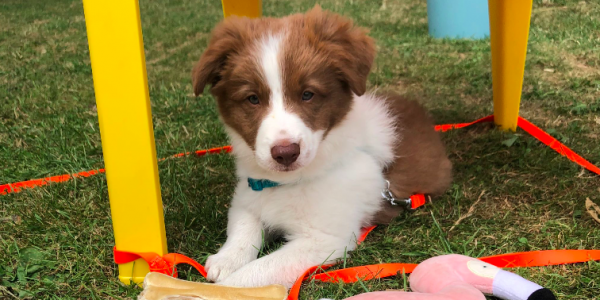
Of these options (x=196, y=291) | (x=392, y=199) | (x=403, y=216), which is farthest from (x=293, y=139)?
(x=403, y=216)

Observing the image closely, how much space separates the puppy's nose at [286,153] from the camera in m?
2.13

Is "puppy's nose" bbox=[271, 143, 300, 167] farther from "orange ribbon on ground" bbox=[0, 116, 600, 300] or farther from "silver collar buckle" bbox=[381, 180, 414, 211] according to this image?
"silver collar buckle" bbox=[381, 180, 414, 211]

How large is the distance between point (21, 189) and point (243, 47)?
184 cm

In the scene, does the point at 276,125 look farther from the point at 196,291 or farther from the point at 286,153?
the point at 196,291

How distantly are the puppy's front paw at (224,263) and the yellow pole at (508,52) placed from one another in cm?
250

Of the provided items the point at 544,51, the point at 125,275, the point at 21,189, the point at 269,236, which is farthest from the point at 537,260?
the point at 544,51

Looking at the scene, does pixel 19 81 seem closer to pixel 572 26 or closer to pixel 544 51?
pixel 544 51

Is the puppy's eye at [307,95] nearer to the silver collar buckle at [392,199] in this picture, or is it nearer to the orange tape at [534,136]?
the silver collar buckle at [392,199]

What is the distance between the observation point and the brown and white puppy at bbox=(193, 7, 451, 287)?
2.25 m

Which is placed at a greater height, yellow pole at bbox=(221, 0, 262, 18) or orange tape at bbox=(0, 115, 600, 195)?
yellow pole at bbox=(221, 0, 262, 18)

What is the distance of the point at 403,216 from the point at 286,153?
40.8 inches

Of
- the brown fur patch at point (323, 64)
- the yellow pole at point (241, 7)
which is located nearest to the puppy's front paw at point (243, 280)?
the brown fur patch at point (323, 64)

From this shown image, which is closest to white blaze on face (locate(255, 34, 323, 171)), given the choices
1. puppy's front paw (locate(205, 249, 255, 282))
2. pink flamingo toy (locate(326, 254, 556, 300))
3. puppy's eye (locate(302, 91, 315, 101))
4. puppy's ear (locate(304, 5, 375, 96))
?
puppy's eye (locate(302, 91, 315, 101))

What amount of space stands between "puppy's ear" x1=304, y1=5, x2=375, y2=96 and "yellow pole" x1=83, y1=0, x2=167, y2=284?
87 cm
